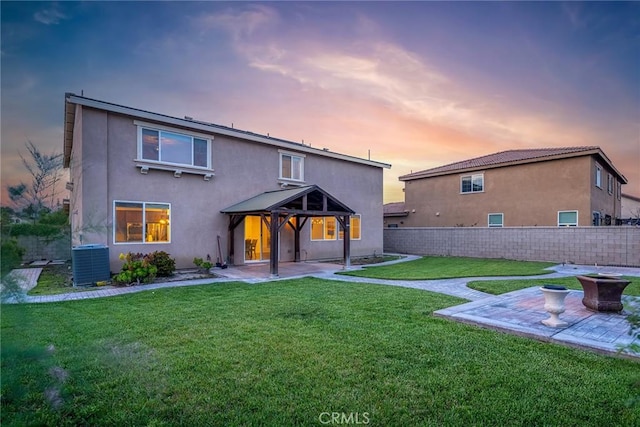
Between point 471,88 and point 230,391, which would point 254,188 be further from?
point 230,391

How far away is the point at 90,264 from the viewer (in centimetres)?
955

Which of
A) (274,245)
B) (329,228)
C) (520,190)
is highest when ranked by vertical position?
(520,190)

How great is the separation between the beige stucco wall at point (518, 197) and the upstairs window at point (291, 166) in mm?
12244

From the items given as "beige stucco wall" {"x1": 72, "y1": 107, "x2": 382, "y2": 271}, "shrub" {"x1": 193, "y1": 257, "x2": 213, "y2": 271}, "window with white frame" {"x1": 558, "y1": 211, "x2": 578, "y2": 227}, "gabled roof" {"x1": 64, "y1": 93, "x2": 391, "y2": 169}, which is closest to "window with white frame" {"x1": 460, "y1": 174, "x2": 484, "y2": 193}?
"window with white frame" {"x1": 558, "y1": 211, "x2": 578, "y2": 227}

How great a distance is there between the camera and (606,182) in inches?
814

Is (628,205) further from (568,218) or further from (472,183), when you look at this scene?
(472,183)

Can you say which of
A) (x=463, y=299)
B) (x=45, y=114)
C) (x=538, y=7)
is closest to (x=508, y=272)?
(x=463, y=299)

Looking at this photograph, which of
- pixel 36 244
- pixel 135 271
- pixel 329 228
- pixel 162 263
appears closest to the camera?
pixel 36 244

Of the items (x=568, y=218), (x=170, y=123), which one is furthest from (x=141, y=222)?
(x=568, y=218)

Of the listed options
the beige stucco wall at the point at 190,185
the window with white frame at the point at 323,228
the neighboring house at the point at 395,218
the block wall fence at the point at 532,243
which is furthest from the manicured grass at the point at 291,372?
the neighboring house at the point at 395,218

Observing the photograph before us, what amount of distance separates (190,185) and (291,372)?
10.1 metres

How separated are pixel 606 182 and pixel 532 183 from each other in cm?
580

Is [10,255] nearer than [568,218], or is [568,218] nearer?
[10,255]

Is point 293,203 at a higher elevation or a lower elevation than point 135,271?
higher
